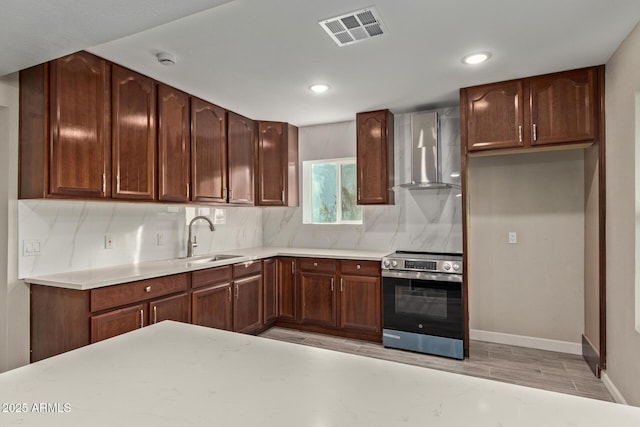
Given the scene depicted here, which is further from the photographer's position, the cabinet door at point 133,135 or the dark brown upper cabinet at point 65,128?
the cabinet door at point 133,135

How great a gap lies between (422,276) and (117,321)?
8.18ft

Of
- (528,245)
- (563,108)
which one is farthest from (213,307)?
(563,108)

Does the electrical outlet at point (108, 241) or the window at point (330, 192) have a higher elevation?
the window at point (330, 192)

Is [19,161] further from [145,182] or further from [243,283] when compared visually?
[243,283]

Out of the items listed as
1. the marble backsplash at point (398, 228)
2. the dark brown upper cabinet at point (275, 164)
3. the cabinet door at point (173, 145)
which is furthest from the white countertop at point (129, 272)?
the dark brown upper cabinet at point (275, 164)

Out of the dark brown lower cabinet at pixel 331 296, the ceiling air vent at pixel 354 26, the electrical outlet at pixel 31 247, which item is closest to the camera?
the ceiling air vent at pixel 354 26

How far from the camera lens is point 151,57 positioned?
2.58 meters

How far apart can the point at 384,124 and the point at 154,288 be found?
270 cm

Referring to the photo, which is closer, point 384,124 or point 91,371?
point 91,371

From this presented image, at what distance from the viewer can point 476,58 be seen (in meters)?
2.65

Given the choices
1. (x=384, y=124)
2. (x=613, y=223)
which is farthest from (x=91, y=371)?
(x=384, y=124)

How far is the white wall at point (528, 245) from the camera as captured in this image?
3418 millimetres

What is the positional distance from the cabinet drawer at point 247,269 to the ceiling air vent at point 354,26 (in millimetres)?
2272

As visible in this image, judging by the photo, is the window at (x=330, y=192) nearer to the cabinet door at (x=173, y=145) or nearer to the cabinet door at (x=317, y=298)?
the cabinet door at (x=317, y=298)
